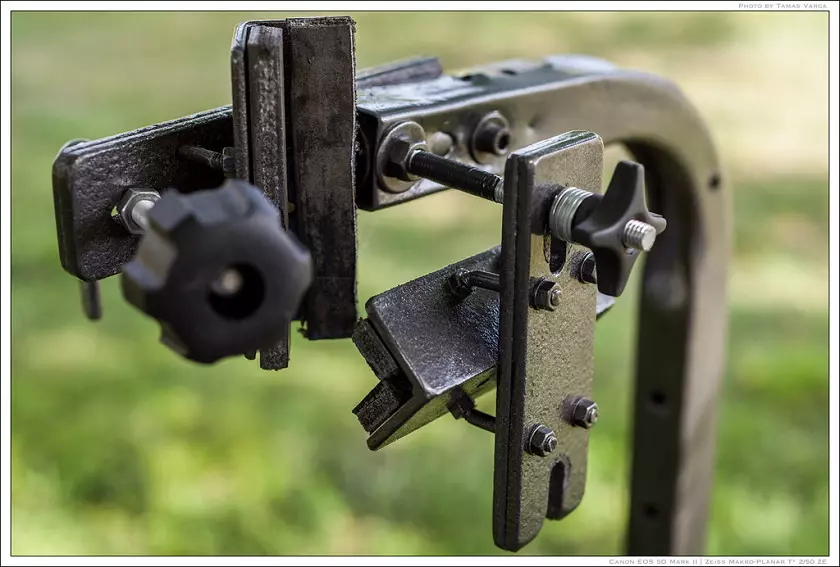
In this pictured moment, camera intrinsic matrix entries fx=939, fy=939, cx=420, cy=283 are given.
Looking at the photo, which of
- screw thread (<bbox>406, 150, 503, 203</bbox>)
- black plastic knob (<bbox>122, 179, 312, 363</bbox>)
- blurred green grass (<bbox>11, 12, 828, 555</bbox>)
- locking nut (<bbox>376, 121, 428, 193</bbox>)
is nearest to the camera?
black plastic knob (<bbox>122, 179, 312, 363</bbox>)

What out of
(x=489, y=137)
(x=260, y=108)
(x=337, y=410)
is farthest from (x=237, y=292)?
(x=337, y=410)

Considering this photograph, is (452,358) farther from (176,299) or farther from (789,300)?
(789,300)

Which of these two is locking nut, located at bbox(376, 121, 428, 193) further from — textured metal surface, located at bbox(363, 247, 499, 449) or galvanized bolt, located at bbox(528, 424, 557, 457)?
galvanized bolt, located at bbox(528, 424, 557, 457)

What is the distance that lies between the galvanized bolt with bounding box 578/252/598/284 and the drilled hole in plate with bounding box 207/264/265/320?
0.29 metres

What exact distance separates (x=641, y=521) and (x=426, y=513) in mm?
648

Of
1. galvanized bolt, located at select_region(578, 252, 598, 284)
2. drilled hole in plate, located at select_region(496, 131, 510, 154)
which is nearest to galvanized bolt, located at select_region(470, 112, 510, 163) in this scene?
drilled hole in plate, located at select_region(496, 131, 510, 154)

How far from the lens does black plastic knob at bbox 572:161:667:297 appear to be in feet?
1.95

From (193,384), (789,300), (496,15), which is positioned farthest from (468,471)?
(496,15)

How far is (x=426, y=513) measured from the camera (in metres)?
1.89

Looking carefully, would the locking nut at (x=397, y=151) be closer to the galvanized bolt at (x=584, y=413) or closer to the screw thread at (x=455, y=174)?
the screw thread at (x=455, y=174)

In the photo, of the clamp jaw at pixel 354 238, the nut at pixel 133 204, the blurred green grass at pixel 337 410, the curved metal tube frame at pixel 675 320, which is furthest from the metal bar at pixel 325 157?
the blurred green grass at pixel 337 410

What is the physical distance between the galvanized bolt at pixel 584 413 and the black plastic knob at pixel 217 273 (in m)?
0.31

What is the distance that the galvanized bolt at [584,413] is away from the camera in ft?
2.46

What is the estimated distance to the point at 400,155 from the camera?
2.62 ft
